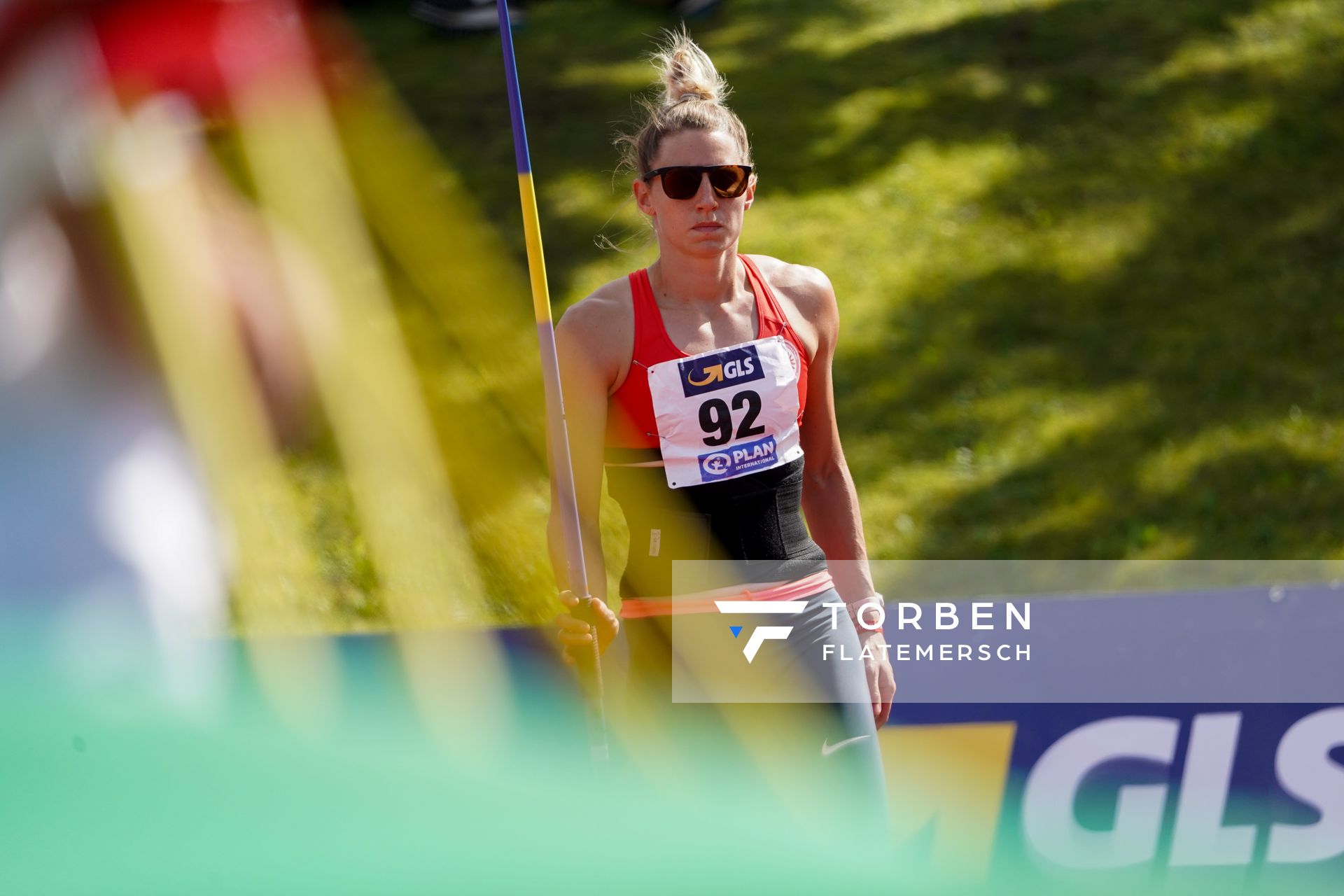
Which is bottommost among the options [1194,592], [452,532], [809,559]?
[452,532]

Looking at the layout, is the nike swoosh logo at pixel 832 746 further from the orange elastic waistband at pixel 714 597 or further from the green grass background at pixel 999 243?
the green grass background at pixel 999 243

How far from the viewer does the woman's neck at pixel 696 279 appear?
2.99 m

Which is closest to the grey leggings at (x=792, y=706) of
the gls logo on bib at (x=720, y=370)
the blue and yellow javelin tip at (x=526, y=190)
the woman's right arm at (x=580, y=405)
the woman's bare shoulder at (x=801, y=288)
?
the woman's right arm at (x=580, y=405)

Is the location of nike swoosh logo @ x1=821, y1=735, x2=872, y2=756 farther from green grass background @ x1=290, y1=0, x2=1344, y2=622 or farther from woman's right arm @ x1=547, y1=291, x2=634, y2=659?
green grass background @ x1=290, y1=0, x2=1344, y2=622

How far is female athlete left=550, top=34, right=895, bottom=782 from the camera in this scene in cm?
293

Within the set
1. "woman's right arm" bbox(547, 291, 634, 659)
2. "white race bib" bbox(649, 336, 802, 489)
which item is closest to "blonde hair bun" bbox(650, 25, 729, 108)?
"woman's right arm" bbox(547, 291, 634, 659)

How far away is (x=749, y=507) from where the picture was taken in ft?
9.81

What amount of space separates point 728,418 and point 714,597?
0.41 meters

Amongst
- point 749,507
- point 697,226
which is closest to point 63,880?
point 749,507

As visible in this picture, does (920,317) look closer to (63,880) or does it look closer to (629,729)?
(629,729)

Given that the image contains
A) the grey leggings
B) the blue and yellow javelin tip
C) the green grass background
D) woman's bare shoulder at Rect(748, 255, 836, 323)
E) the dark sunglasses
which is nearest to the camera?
the blue and yellow javelin tip

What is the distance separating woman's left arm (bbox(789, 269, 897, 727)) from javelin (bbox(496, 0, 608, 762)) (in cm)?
69

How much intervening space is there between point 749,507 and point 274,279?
1808 mm

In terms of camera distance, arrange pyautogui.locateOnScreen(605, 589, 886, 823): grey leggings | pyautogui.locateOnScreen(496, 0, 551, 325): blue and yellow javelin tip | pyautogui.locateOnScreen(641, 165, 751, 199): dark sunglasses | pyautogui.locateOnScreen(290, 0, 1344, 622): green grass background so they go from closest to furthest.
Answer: pyautogui.locateOnScreen(496, 0, 551, 325): blue and yellow javelin tip < pyautogui.locateOnScreen(641, 165, 751, 199): dark sunglasses < pyautogui.locateOnScreen(605, 589, 886, 823): grey leggings < pyautogui.locateOnScreen(290, 0, 1344, 622): green grass background
